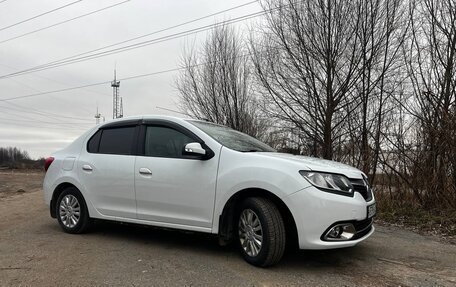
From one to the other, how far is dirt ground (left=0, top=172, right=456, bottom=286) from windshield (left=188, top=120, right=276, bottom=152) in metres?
1.15

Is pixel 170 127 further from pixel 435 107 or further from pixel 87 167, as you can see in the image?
pixel 435 107

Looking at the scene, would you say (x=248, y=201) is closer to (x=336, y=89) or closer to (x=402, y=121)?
(x=402, y=121)

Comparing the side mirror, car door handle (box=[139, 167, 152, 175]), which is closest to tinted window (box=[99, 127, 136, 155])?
car door handle (box=[139, 167, 152, 175])

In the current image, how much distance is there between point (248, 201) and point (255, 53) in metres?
10.7

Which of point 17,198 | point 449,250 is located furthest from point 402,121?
point 17,198

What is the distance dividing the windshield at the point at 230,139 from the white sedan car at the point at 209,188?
2cm

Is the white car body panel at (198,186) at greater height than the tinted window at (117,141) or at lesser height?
lesser

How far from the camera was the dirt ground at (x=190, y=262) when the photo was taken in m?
4.33

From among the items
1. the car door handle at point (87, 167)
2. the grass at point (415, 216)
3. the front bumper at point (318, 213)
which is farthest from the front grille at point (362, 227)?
the car door handle at point (87, 167)

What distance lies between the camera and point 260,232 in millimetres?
4691

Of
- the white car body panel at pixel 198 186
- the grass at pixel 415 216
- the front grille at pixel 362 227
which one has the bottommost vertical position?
the grass at pixel 415 216

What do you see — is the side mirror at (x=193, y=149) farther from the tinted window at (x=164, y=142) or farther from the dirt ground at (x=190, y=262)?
the dirt ground at (x=190, y=262)

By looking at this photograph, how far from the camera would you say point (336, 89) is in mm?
12656

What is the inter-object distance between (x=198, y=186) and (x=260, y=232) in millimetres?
956
